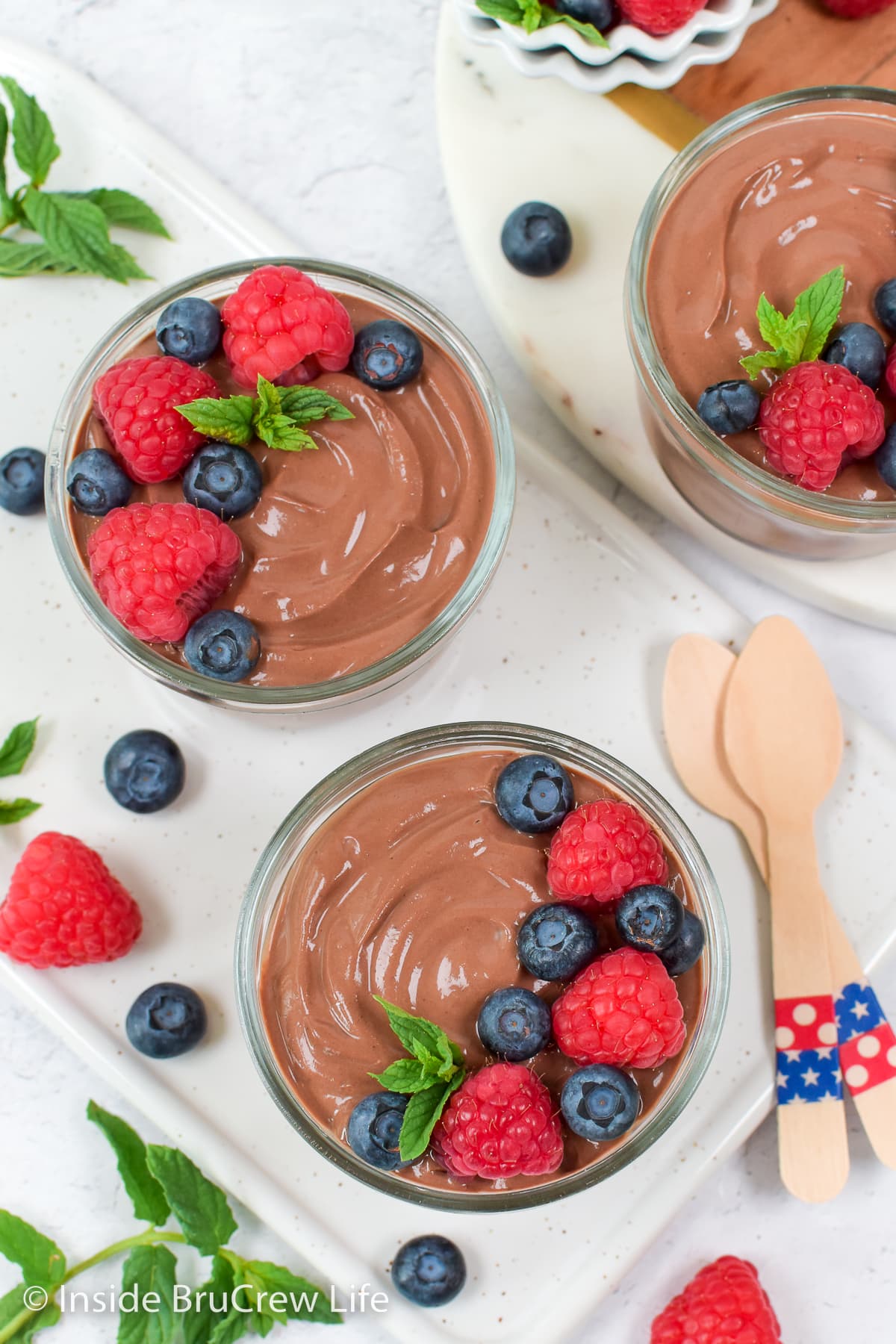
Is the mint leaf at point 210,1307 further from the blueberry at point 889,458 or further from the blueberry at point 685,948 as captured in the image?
the blueberry at point 889,458

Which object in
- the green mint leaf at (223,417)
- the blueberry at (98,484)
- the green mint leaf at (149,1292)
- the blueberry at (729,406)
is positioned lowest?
the green mint leaf at (149,1292)

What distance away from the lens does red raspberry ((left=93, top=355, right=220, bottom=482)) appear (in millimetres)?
1916

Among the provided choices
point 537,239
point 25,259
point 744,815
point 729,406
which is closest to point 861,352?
point 729,406

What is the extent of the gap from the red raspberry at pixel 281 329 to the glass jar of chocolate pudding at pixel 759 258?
0.56 metres

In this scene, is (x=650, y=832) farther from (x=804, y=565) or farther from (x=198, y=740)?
(x=198, y=740)

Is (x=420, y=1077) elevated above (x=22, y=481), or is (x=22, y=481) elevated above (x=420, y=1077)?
(x=22, y=481)

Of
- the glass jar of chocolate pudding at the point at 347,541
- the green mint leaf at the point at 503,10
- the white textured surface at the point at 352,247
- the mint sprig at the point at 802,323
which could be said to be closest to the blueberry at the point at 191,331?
the glass jar of chocolate pudding at the point at 347,541

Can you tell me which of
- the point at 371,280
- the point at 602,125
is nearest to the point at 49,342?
the point at 371,280

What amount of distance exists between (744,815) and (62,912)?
1.34 m

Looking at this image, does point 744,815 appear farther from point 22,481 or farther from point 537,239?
point 22,481

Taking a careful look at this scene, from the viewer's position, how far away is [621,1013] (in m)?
1.73

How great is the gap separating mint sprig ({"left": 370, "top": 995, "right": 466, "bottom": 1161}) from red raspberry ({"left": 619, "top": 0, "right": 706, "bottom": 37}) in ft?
6.16

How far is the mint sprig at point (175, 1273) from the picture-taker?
2.33 metres

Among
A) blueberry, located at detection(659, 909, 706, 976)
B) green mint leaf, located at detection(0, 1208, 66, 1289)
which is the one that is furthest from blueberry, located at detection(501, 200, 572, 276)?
green mint leaf, located at detection(0, 1208, 66, 1289)
